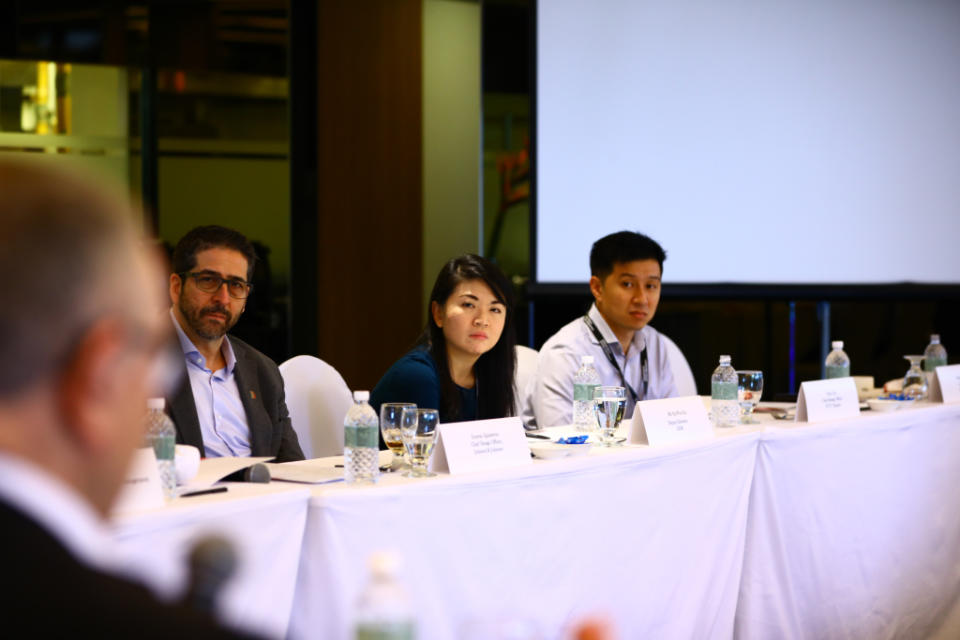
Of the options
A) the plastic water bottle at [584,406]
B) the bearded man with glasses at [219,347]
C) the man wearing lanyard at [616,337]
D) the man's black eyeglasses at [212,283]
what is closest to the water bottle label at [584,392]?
the plastic water bottle at [584,406]

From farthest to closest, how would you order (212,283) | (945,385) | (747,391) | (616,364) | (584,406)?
(616,364) → (945,385) → (747,391) → (584,406) → (212,283)

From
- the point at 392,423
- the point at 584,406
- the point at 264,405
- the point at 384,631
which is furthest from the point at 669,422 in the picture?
the point at 384,631

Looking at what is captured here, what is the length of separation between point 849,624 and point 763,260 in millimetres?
2428

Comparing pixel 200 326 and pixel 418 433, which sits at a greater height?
pixel 200 326

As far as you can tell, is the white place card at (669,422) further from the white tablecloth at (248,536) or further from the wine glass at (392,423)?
the white tablecloth at (248,536)

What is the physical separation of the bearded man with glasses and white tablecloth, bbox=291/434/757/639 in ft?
2.37

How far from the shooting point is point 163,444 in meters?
1.62

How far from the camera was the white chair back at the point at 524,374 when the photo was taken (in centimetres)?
315

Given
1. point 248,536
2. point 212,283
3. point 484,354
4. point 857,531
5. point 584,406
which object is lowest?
point 857,531

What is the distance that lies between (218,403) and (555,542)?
974mm

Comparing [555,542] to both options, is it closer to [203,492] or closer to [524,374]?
[203,492]

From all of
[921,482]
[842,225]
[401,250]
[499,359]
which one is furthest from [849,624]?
[401,250]

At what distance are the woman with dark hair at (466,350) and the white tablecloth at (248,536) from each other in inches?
35.2

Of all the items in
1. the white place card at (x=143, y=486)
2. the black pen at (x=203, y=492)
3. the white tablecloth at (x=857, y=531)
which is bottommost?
the white tablecloth at (x=857, y=531)
